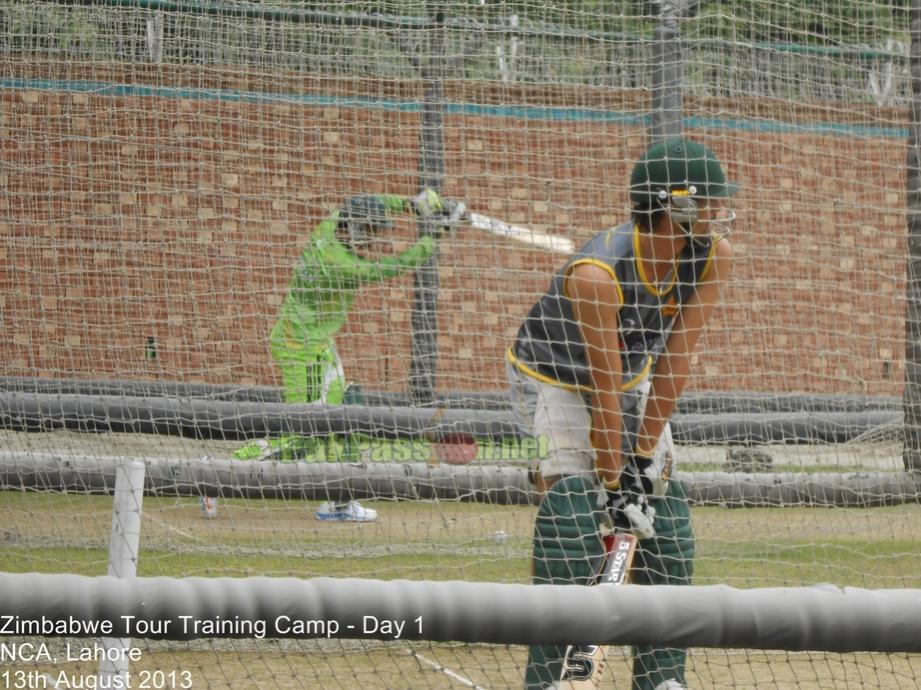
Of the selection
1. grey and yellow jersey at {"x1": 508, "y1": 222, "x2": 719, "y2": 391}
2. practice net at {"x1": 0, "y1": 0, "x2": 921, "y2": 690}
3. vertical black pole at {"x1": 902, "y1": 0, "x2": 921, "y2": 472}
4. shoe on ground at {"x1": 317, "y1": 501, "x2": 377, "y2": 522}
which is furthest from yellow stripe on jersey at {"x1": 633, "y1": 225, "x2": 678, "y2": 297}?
shoe on ground at {"x1": 317, "y1": 501, "x2": 377, "y2": 522}

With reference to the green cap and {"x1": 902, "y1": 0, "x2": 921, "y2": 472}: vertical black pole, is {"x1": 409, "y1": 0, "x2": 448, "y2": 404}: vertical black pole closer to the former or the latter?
the green cap

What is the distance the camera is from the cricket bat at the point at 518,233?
496 cm

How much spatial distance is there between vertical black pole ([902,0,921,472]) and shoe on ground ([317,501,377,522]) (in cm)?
260

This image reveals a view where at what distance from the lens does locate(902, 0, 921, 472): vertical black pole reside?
178 inches

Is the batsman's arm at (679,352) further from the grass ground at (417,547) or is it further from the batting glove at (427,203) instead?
the batting glove at (427,203)

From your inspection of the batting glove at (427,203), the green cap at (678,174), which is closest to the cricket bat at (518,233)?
Answer: the batting glove at (427,203)

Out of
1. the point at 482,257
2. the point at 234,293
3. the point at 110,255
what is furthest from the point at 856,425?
the point at 110,255

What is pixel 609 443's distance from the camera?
3.44 metres

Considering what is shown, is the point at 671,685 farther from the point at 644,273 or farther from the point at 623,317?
the point at 644,273

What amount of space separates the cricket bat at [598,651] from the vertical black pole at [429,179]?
1.90 metres

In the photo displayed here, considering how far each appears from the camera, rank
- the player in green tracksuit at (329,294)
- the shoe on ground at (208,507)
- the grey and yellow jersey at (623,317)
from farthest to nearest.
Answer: the shoe on ground at (208,507)
the player in green tracksuit at (329,294)
the grey and yellow jersey at (623,317)

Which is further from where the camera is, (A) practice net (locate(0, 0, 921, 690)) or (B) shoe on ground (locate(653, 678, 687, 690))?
(A) practice net (locate(0, 0, 921, 690))

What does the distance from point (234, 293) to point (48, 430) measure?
0.98m

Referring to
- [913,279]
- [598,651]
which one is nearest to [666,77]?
[913,279]
